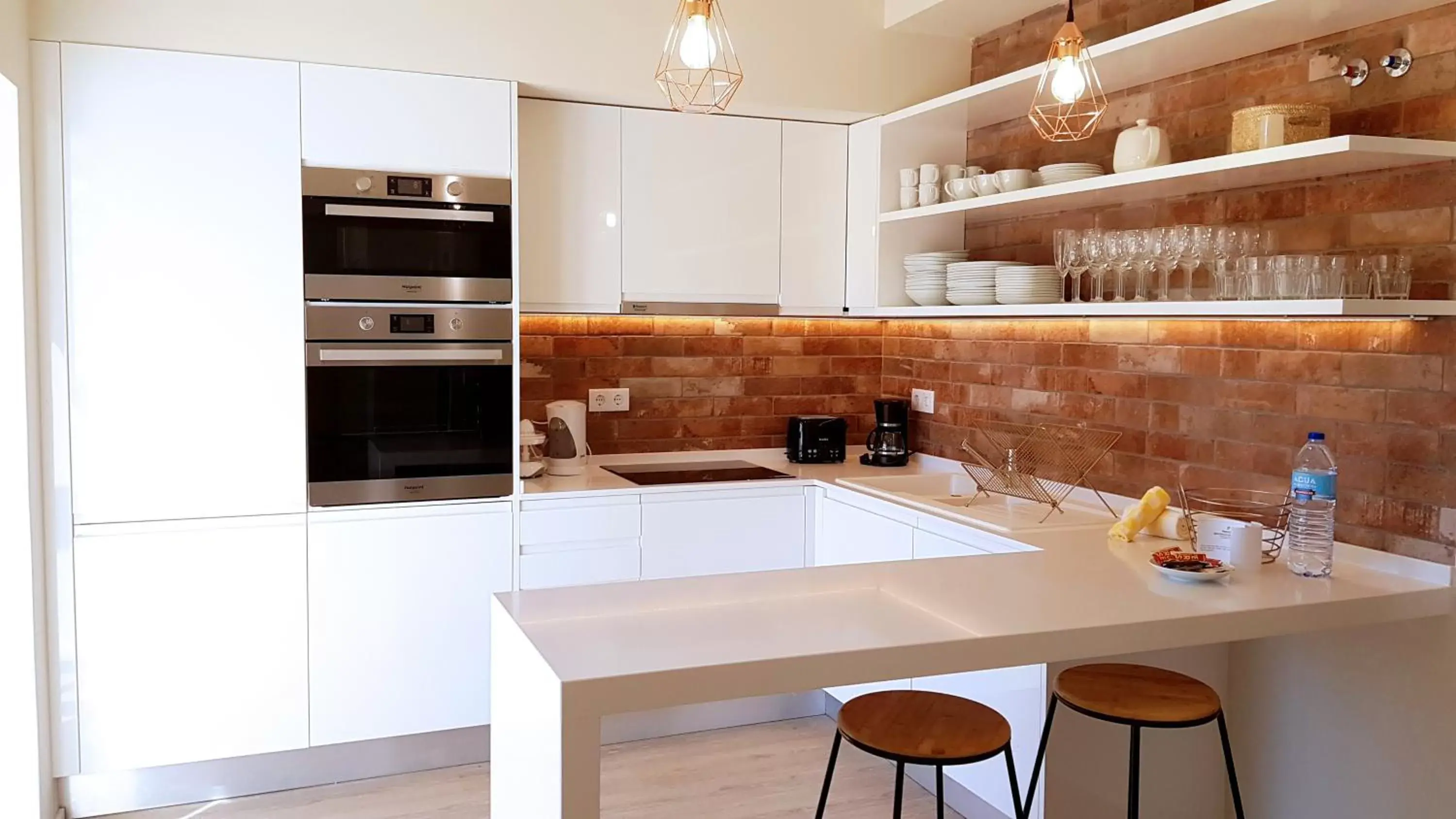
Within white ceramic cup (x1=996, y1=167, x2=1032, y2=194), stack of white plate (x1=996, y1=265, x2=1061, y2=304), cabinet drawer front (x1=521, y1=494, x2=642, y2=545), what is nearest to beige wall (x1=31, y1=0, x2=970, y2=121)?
white ceramic cup (x1=996, y1=167, x2=1032, y2=194)

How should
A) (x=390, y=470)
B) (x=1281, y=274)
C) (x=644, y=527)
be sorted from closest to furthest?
(x=1281, y=274) < (x=390, y=470) < (x=644, y=527)

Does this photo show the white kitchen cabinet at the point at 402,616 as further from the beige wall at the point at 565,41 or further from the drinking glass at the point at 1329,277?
the drinking glass at the point at 1329,277

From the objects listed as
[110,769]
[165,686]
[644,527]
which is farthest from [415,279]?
[110,769]

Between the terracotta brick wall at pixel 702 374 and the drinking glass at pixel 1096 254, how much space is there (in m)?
1.51

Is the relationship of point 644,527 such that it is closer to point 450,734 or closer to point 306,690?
point 450,734

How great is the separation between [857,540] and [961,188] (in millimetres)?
1146

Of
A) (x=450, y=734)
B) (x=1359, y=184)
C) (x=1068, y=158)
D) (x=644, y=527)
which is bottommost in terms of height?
(x=450, y=734)

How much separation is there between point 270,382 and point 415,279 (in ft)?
1.64

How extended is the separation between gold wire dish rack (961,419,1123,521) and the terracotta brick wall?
90 centimetres

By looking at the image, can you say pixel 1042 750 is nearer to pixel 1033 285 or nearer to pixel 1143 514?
pixel 1143 514

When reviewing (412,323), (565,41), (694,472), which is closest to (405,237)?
(412,323)

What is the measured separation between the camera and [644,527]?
361 cm

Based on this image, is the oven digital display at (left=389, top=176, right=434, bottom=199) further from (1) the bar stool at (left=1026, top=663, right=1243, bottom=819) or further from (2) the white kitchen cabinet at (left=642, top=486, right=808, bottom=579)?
(1) the bar stool at (left=1026, top=663, right=1243, bottom=819)

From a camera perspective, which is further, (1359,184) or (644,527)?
(644,527)
